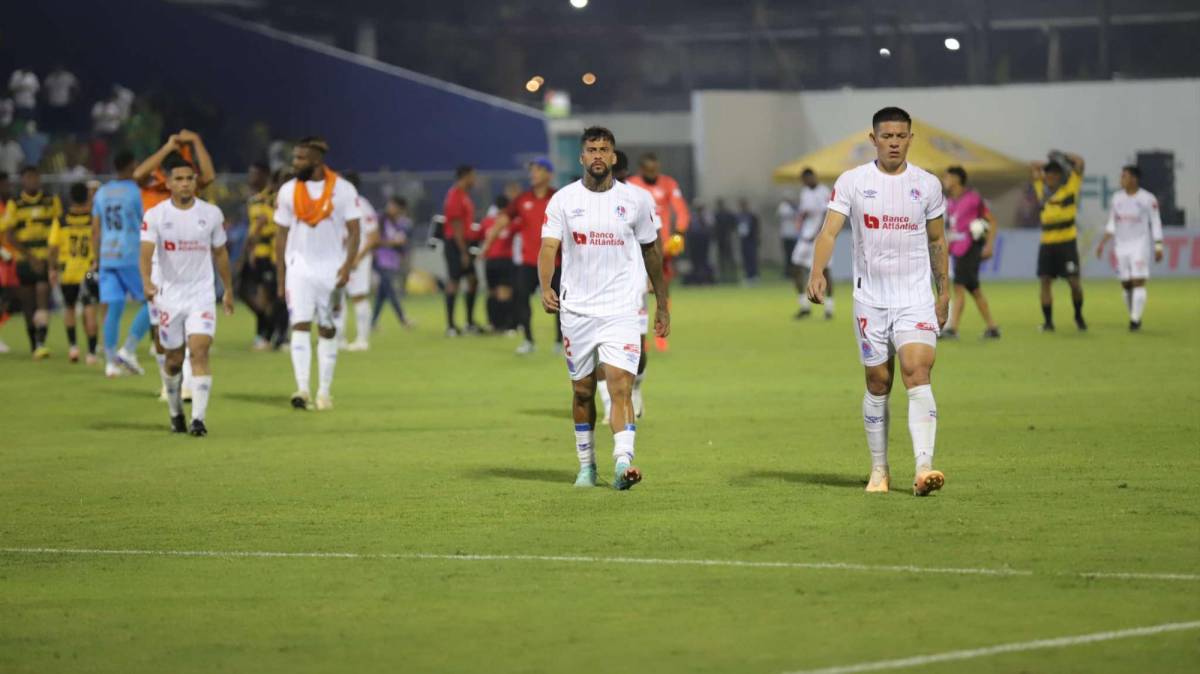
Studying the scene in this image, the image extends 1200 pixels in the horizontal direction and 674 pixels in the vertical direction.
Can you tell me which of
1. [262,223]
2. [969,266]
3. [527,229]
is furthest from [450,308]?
[969,266]

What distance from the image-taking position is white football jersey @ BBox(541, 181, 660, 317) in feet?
39.8

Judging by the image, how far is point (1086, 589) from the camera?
28.2 ft

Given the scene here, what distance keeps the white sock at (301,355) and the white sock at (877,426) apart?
7.35 m

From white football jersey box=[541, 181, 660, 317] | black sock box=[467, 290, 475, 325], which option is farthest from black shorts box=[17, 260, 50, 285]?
white football jersey box=[541, 181, 660, 317]

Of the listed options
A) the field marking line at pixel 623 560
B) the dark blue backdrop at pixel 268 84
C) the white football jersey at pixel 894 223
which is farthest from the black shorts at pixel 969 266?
the dark blue backdrop at pixel 268 84

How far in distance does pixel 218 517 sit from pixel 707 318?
2237cm

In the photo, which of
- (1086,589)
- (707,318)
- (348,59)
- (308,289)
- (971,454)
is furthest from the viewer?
(348,59)

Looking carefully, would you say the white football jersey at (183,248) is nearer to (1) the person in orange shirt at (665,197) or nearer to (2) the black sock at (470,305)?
(1) the person in orange shirt at (665,197)

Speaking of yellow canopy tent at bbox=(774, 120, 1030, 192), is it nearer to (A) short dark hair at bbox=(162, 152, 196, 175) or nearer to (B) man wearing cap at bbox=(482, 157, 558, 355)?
(B) man wearing cap at bbox=(482, 157, 558, 355)

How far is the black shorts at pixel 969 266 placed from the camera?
2606 cm

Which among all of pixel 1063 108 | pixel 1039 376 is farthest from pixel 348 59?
pixel 1039 376

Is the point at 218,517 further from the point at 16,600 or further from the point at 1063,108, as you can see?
the point at 1063,108

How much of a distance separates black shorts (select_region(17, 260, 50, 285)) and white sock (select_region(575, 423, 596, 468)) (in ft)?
51.0

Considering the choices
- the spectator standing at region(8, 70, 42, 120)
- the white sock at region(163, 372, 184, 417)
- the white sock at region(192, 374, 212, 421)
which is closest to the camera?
the white sock at region(192, 374, 212, 421)
